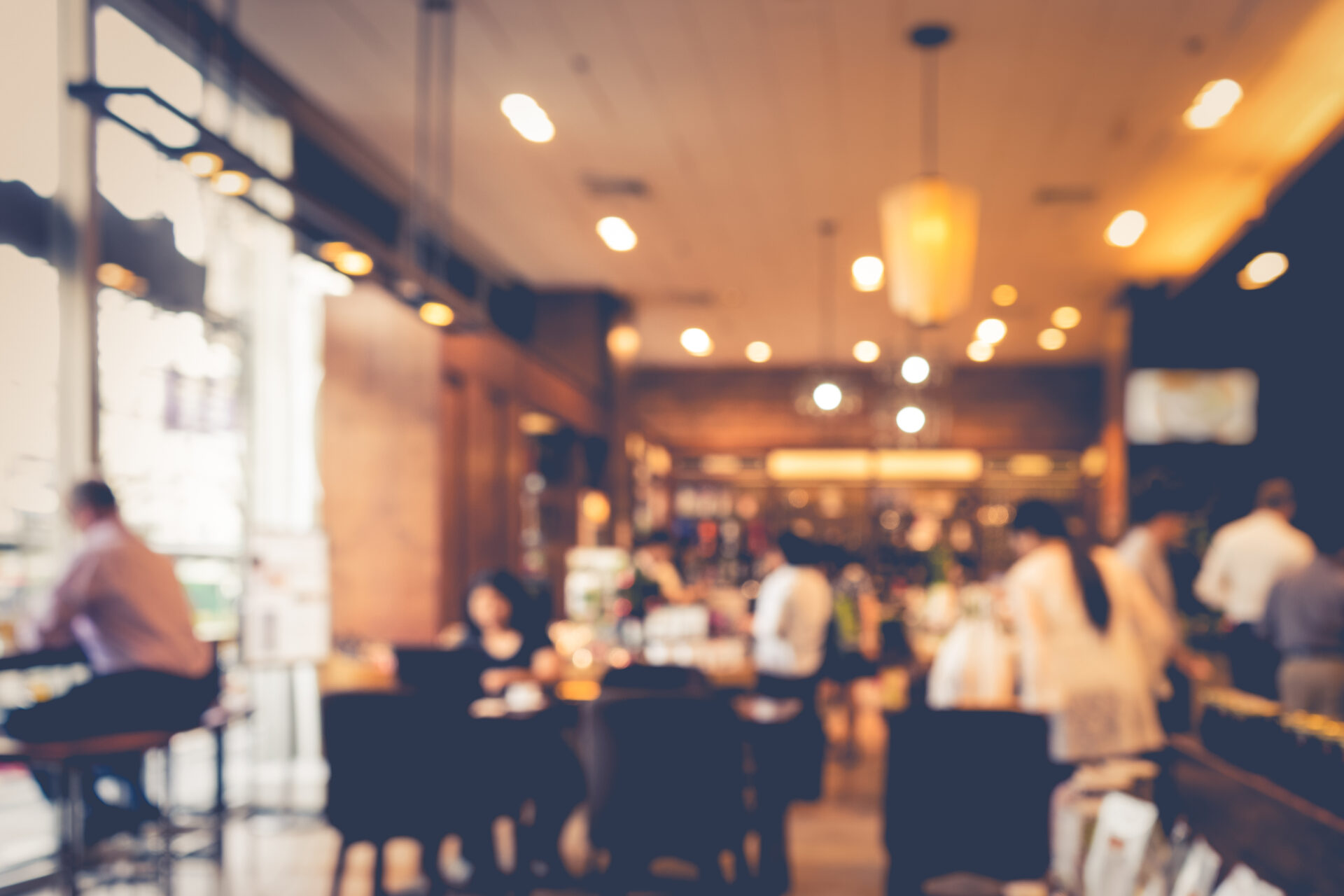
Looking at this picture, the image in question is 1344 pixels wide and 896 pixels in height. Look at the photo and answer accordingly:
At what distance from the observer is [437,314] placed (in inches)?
210

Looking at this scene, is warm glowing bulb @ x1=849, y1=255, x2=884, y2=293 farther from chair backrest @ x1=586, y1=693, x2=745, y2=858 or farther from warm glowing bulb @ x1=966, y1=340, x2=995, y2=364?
warm glowing bulb @ x1=966, y1=340, x2=995, y2=364

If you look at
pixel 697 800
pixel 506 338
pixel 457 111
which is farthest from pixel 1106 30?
pixel 506 338

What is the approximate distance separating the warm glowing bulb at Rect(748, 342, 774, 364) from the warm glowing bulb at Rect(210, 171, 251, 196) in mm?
9906

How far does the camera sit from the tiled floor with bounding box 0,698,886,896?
15.5 feet

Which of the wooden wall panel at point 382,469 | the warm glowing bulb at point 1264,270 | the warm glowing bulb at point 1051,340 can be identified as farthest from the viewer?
the warm glowing bulb at point 1051,340

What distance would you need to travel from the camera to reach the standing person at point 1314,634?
5.47 m

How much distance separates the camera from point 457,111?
6.06 metres

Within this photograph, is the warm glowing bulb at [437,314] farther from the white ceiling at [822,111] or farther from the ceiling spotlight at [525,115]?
the white ceiling at [822,111]

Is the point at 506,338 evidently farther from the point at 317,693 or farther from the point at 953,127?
the point at 953,127

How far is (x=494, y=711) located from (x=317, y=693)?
8.85 ft

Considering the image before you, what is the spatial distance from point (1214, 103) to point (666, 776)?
4.74 m

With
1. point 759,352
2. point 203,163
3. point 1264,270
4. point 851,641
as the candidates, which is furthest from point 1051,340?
point 203,163

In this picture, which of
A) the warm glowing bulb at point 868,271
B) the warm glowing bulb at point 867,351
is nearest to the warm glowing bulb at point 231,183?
the warm glowing bulb at point 868,271

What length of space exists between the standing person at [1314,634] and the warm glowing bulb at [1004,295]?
4960 millimetres
